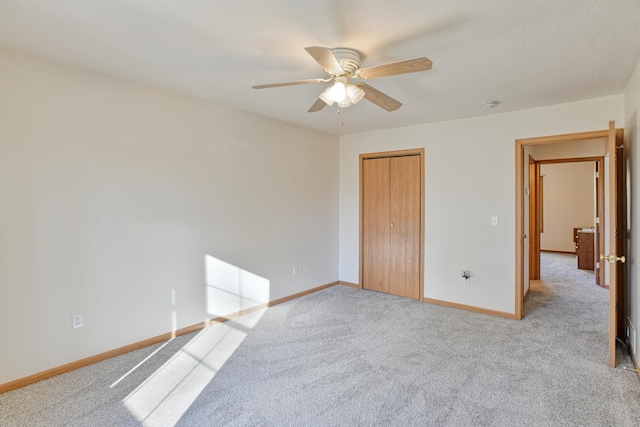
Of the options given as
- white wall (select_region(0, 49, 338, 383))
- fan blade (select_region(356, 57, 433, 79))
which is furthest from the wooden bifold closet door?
fan blade (select_region(356, 57, 433, 79))

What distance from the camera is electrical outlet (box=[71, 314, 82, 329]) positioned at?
8.72ft

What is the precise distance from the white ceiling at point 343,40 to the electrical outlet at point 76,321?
196cm

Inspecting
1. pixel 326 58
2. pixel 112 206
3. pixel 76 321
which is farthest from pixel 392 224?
pixel 76 321

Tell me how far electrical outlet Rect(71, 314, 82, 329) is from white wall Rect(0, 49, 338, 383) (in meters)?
0.03

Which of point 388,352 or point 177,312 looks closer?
point 388,352

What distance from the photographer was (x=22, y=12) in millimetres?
1876

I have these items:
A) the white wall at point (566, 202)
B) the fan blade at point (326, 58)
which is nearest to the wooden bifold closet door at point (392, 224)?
the fan blade at point (326, 58)

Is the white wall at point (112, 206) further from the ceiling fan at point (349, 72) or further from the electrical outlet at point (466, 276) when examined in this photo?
the electrical outlet at point (466, 276)

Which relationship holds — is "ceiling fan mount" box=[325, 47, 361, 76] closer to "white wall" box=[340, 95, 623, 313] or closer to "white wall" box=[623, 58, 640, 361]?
"white wall" box=[623, 58, 640, 361]

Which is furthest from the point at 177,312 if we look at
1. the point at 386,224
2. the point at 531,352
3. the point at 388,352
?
the point at 531,352

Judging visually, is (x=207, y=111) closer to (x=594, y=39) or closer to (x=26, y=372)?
(x=26, y=372)

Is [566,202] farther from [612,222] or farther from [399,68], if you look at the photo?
[399,68]

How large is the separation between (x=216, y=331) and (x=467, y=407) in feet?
7.81

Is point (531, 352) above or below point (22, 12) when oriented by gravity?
below
